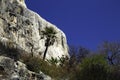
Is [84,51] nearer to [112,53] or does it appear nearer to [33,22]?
[33,22]

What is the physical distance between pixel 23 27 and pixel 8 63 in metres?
28.0

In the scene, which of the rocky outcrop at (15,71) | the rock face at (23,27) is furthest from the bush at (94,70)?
the rock face at (23,27)

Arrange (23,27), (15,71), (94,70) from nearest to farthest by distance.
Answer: (15,71) → (94,70) → (23,27)

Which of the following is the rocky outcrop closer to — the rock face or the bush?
the bush

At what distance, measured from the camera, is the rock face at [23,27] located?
5959 centimetres

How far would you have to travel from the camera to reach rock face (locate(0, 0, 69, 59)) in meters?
59.6

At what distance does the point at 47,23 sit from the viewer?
7044cm

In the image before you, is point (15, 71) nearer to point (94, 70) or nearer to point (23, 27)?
point (94, 70)

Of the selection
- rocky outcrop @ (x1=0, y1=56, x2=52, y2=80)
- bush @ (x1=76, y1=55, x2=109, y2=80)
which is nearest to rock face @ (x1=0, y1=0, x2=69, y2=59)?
rocky outcrop @ (x1=0, y1=56, x2=52, y2=80)

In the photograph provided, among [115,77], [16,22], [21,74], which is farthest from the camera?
[16,22]

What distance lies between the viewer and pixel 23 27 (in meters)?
63.3

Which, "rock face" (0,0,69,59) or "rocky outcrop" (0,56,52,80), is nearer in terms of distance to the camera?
"rocky outcrop" (0,56,52,80)

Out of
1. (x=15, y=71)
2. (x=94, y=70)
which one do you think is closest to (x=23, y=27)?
(x=15, y=71)

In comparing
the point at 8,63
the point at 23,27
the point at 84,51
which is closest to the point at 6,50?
the point at 8,63
